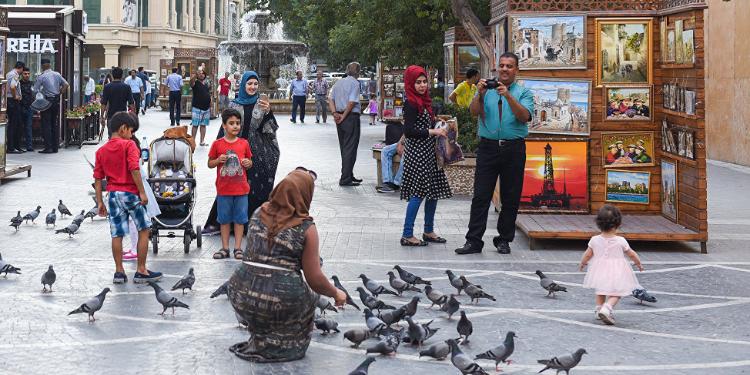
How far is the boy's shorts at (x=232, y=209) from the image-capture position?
11.2 m

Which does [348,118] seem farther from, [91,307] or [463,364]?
[463,364]

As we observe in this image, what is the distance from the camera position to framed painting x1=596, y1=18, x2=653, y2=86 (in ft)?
42.4

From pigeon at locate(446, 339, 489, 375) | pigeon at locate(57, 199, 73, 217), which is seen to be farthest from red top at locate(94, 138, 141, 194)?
pigeon at locate(57, 199, 73, 217)

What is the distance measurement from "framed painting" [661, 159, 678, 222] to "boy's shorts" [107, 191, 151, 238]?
5690 millimetres

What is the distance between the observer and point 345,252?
11742mm

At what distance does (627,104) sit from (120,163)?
587 centimetres

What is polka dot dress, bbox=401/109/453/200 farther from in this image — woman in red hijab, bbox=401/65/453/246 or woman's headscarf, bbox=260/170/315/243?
woman's headscarf, bbox=260/170/315/243

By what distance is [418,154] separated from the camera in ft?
39.8

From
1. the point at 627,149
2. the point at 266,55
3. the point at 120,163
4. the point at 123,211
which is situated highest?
Result: the point at 266,55

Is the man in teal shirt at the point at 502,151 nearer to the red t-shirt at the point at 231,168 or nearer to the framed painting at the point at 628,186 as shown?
the framed painting at the point at 628,186

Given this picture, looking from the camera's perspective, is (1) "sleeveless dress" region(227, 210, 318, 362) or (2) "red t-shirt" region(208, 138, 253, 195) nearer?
(1) "sleeveless dress" region(227, 210, 318, 362)

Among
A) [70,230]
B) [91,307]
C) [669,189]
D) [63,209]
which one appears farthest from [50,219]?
[669,189]

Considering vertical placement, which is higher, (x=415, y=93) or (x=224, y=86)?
(x=224, y=86)

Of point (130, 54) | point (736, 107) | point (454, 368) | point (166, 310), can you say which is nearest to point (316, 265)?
point (454, 368)
